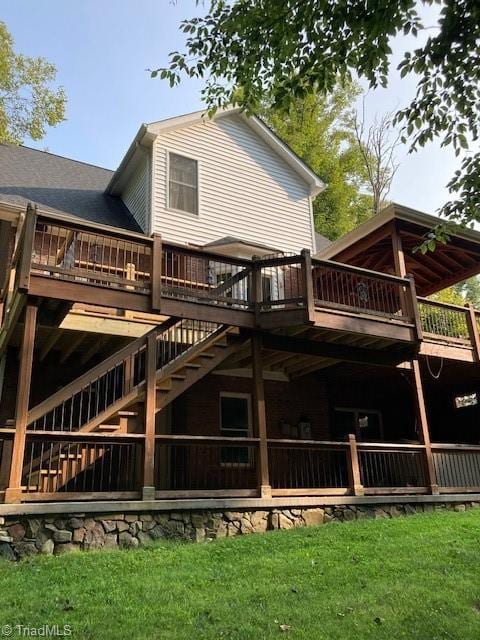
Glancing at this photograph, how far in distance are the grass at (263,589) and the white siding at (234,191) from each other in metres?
8.22

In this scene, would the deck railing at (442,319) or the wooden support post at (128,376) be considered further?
the deck railing at (442,319)

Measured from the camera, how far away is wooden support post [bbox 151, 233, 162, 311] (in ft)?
28.7

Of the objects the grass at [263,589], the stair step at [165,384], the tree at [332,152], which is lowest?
the grass at [263,589]

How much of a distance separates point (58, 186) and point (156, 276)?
6.66 meters

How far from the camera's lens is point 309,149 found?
26.9 metres

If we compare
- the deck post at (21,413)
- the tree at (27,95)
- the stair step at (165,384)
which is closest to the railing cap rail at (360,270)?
the stair step at (165,384)

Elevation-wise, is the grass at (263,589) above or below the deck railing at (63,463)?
below

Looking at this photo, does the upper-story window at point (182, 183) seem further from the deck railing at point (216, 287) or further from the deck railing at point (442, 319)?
the deck railing at point (442, 319)

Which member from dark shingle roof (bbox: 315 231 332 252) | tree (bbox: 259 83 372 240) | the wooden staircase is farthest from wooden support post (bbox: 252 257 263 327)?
tree (bbox: 259 83 372 240)

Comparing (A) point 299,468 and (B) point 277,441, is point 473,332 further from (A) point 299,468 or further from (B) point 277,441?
(B) point 277,441

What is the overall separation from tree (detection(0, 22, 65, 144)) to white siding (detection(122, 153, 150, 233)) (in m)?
4.09

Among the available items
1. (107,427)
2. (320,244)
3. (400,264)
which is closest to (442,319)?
(400,264)

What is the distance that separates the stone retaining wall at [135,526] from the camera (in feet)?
23.2

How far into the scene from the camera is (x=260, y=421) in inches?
368
